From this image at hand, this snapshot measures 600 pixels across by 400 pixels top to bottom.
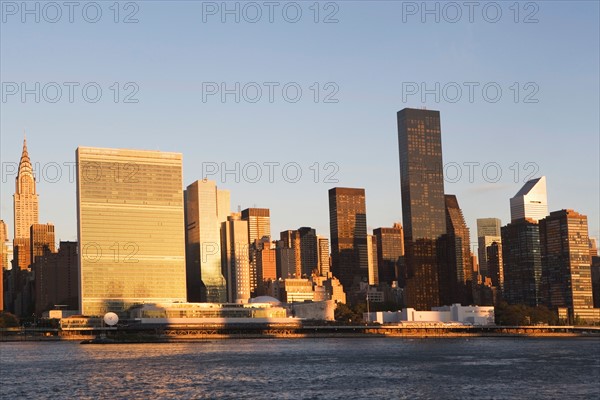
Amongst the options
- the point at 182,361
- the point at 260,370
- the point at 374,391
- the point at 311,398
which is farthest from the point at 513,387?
the point at 182,361

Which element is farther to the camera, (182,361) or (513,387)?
(182,361)

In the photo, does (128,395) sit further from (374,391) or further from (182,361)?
(182,361)

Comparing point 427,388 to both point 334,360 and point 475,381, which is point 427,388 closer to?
point 475,381

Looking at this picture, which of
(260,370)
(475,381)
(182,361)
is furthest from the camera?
(182,361)

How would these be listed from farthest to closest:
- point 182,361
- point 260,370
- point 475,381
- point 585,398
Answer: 1. point 182,361
2. point 260,370
3. point 475,381
4. point 585,398

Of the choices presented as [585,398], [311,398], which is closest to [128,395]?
[311,398]

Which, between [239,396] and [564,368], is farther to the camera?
[564,368]
